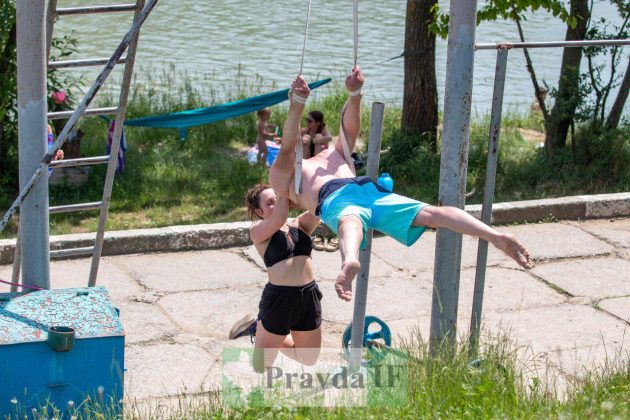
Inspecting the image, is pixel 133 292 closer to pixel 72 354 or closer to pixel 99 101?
pixel 72 354

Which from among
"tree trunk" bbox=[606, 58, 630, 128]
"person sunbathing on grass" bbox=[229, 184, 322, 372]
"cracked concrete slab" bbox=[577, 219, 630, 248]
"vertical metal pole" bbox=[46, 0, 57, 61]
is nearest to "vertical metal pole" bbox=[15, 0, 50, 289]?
"vertical metal pole" bbox=[46, 0, 57, 61]

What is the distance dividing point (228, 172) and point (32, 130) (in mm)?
5046

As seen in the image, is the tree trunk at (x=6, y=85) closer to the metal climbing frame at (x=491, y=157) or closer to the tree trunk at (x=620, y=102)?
the metal climbing frame at (x=491, y=157)

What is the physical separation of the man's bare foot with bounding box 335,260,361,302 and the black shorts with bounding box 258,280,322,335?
1.14 metres

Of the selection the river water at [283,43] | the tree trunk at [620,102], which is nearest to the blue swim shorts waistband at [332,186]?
the tree trunk at [620,102]

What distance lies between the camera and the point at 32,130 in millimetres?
5219

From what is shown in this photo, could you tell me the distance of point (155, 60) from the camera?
17266mm

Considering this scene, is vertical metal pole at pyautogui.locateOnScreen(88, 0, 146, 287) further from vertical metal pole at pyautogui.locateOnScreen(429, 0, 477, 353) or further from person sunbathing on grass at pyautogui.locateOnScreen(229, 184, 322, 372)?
vertical metal pole at pyautogui.locateOnScreen(429, 0, 477, 353)

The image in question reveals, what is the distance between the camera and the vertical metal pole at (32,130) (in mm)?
5129

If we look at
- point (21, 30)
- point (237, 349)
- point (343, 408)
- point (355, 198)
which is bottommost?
point (237, 349)

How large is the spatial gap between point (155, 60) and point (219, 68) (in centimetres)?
135

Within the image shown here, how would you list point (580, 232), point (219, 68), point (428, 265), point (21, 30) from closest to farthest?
point (21, 30) → point (428, 265) → point (580, 232) → point (219, 68)

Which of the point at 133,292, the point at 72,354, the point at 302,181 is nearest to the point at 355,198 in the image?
the point at 302,181

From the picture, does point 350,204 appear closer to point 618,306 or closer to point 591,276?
point 618,306
